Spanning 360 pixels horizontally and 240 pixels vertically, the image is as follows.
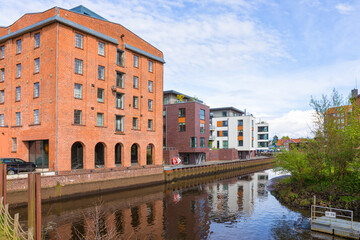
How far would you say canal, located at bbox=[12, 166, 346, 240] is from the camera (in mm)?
20058

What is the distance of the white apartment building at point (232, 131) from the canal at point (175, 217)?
53115mm

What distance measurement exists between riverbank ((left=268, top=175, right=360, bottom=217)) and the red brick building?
24.2 meters

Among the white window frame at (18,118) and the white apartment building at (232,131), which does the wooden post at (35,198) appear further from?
the white apartment building at (232,131)

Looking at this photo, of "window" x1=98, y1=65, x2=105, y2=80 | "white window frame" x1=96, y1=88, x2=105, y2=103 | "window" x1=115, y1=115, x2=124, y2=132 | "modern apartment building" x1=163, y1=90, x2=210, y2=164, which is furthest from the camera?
"modern apartment building" x1=163, y1=90, x2=210, y2=164

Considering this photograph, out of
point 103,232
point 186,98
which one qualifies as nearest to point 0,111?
point 103,232

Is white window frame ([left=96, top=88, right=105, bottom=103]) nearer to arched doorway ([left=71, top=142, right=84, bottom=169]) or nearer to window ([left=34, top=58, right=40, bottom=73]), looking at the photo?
arched doorway ([left=71, top=142, right=84, bottom=169])

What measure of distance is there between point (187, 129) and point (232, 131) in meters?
31.9

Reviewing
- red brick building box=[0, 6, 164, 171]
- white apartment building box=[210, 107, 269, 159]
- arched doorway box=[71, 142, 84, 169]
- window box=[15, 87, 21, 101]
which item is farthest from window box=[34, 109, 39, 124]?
white apartment building box=[210, 107, 269, 159]

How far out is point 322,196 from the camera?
90.6 ft

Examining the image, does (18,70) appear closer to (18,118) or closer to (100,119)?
(18,118)

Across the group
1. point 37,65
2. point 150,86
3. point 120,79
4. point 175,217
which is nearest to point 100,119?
point 120,79

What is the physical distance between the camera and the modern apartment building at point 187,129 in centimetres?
6288

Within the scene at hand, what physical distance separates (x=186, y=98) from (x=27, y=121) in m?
50.8

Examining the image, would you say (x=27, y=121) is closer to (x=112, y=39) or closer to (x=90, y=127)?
(x=90, y=127)
